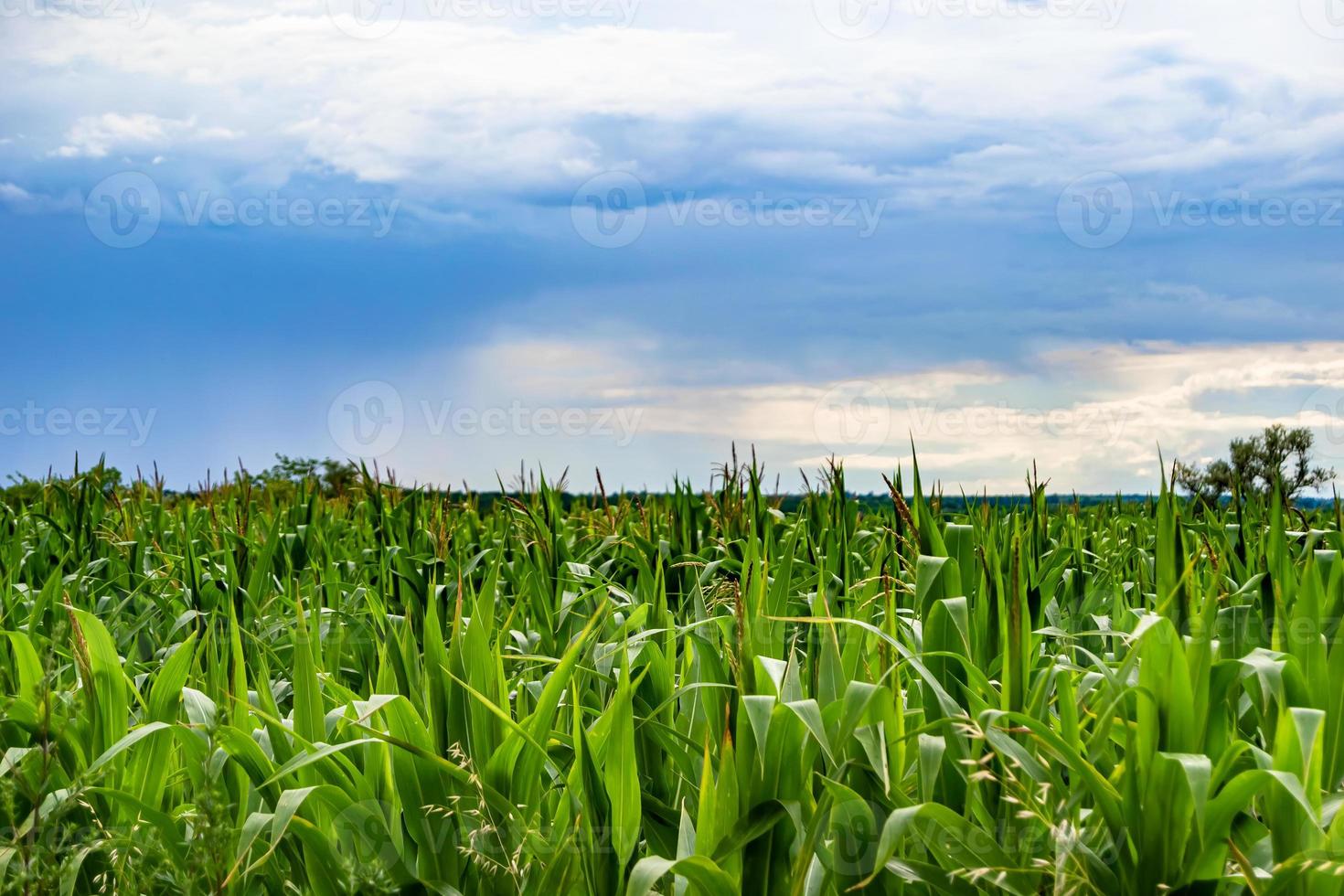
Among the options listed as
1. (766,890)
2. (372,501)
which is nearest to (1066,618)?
(766,890)

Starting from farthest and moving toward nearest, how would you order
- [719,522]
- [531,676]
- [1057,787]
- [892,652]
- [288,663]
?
Result: [719,522], [288,663], [531,676], [892,652], [1057,787]

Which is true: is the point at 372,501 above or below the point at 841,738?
above

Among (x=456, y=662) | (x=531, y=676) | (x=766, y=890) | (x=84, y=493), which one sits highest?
(x=84, y=493)

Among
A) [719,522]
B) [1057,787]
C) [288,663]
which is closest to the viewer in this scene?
[1057,787]

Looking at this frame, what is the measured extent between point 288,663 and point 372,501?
3672 millimetres

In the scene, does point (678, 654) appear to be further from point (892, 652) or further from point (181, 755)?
point (181, 755)

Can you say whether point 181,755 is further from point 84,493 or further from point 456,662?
point 84,493

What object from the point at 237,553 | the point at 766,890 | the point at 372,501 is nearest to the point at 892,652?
the point at 766,890

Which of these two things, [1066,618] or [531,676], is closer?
[531,676]

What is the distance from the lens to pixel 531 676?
3457 millimetres

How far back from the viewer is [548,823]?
2.27 metres

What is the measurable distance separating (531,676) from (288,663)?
4.44ft

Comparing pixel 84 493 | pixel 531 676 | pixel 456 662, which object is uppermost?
pixel 84 493

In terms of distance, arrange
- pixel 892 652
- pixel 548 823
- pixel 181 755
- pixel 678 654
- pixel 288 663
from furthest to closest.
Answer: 1. pixel 288 663
2. pixel 678 654
3. pixel 181 755
4. pixel 892 652
5. pixel 548 823
